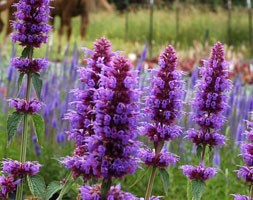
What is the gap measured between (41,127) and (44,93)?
117 inches

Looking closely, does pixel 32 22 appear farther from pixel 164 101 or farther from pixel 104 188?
pixel 104 188

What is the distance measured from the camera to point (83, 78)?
2234 mm

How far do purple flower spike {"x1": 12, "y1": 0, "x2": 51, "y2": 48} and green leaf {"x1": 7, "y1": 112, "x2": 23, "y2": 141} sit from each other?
28cm

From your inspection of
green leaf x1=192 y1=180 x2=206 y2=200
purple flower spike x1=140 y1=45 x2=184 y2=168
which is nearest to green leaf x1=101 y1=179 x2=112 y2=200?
purple flower spike x1=140 y1=45 x2=184 y2=168

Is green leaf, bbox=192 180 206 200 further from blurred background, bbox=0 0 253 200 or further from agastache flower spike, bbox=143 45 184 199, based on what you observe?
agastache flower spike, bbox=143 45 184 199

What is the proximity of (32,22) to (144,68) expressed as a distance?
6830 mm

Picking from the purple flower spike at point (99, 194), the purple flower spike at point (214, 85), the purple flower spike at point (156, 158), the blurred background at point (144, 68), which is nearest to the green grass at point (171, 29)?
the blurred background at point (144, 68)

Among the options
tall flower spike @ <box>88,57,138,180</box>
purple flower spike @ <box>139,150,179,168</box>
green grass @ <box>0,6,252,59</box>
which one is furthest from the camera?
green grass @ <box>0,6,252,59</box>

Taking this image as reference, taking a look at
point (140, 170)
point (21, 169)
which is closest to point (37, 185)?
point (21, 169)

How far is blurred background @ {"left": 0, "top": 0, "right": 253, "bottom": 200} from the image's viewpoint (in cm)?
465

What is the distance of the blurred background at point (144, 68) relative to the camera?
4.65 m

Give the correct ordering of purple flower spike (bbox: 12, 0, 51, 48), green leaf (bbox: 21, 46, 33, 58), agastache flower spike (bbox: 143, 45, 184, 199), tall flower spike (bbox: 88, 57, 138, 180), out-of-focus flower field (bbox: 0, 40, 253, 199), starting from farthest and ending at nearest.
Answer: out-of-focus flower field (bbox: 0, 40, 253, 199)
green leaf (bbox: 21, 46, 33, 58)
purple flower spike (bbox: 12, 0, 51, 48)
agastache flower spike (bbox: 143, 45, 184, 199)
tall flower spike (bbox: 88, 57, 138, 180)

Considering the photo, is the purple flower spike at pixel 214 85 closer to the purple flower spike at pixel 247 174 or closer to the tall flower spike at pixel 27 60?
the purple flower spike at pixel 247 174

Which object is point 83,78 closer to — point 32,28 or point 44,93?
point 32,28
